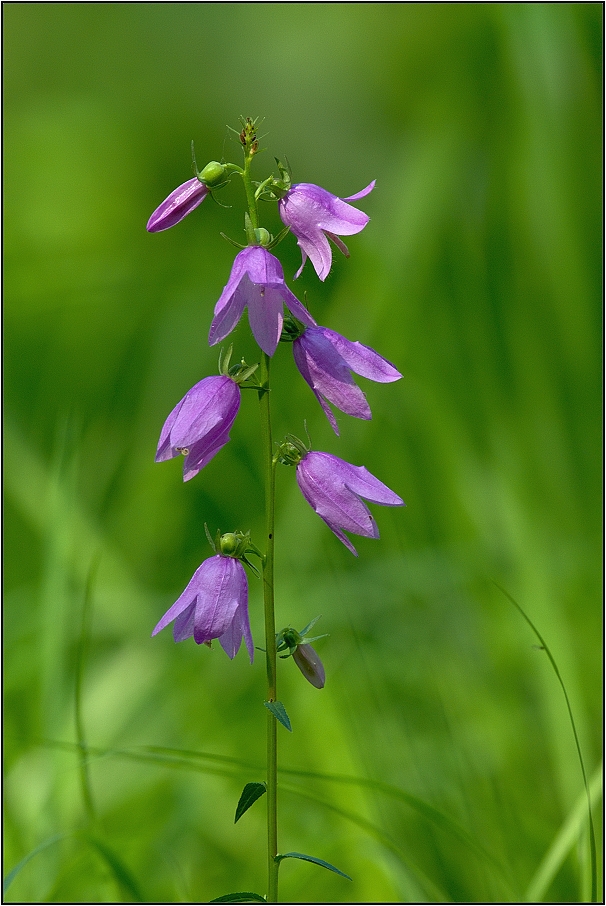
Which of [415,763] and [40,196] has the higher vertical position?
[40,196]

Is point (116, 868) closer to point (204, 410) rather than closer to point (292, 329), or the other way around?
point (204, 410)

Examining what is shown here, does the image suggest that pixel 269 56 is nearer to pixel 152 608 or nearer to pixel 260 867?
pixel 152 608

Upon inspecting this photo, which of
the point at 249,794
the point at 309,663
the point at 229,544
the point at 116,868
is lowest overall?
the point at 116,868

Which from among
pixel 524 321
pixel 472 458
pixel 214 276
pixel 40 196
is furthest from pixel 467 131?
pixel 40 196

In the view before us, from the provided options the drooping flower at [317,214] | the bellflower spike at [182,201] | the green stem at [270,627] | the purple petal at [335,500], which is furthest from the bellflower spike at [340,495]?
the bellflower spike at [182,201]

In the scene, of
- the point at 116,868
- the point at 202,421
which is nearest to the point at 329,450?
the point at 116,868

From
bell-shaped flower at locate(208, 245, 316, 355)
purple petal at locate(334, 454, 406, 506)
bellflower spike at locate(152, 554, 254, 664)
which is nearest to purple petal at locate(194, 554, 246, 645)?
bellflower spike at locate(152, 554, 254, 664)
